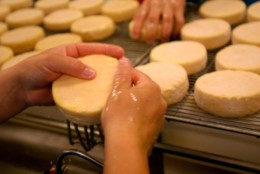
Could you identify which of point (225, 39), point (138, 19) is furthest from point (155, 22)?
point (225, 39)

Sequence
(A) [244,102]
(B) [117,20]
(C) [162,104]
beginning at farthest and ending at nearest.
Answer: (B) [117,20]
(A) [244,102]
(C) [162,104]

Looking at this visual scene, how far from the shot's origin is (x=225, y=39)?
60.7 inches

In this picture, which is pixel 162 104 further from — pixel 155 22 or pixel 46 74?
pixel 155 22

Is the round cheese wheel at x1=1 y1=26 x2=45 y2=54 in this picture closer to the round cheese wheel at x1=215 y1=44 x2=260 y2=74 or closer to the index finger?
the index finger

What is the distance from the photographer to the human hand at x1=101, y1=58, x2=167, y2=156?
→ 2.70 feet

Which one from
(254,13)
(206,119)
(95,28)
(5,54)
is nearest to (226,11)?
(254,13)

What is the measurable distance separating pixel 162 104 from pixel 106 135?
8.8 inches

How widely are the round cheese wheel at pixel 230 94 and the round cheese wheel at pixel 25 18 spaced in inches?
49.5

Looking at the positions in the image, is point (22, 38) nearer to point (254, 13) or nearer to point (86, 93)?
point (86, 93)

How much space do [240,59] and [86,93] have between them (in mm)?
669

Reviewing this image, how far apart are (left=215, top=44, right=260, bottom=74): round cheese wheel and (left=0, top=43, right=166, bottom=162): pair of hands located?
43 centimetres

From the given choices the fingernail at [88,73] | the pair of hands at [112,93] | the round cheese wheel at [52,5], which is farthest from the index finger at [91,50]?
the round cheese wheel at [52,5]

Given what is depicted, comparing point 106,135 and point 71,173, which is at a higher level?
point 106,135

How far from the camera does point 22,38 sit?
1825 millimetres
